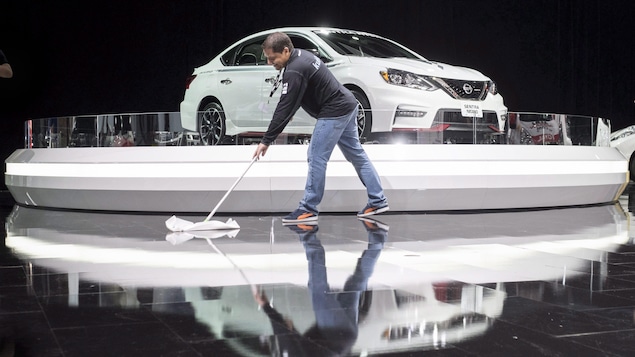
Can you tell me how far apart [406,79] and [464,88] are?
23.8 inches

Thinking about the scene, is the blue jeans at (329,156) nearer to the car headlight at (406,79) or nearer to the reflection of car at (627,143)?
the car headlight at (406,79)

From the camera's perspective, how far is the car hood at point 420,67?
6945 mm

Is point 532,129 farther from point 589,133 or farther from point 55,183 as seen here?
point 55,183

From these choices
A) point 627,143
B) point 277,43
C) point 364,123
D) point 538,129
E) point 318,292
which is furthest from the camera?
point 627,143

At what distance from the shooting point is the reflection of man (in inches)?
89.5

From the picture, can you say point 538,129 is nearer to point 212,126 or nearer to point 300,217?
point 300,217

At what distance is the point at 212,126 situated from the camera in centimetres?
705

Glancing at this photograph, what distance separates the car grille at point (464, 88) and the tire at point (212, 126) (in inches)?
83.3

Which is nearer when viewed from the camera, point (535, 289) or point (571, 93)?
point (535, 289)

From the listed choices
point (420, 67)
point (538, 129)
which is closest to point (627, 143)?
point (538, 129)

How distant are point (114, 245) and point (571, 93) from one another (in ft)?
35.5

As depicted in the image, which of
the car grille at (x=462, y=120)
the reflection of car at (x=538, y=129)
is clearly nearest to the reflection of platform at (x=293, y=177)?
the reflection of car at (x=538, y=129)

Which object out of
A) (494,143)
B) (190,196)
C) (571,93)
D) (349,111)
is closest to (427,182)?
(494,143)

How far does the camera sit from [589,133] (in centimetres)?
790
